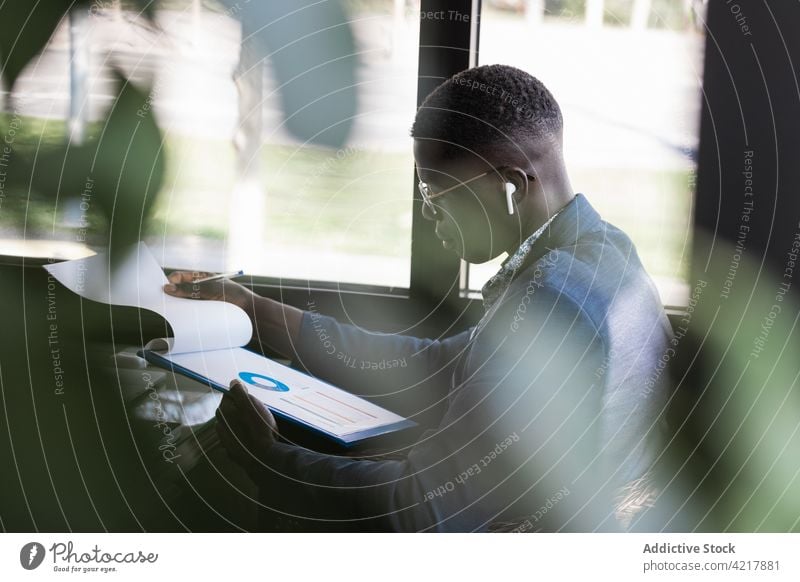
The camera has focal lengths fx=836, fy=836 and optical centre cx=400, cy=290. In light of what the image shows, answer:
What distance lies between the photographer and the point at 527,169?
33.8 inches

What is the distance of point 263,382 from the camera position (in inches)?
35.0

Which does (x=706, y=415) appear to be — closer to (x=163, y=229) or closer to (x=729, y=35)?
(x=729, y=35)

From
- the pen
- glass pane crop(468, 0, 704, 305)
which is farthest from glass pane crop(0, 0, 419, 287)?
glass pane crop(468, 0, 704, 305)

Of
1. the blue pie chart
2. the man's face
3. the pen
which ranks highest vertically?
the man's face

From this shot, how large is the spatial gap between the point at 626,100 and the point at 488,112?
0.19 m

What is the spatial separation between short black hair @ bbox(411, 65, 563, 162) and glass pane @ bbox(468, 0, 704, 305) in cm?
2

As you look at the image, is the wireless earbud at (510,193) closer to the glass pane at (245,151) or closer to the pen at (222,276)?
the glass pane at (245,151)

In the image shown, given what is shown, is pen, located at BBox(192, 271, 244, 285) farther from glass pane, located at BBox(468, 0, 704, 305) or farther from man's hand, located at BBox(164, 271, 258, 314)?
glass pane, located at BBox(468, 0, 704, 305)

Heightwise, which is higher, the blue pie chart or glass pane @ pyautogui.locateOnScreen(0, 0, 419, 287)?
glass pane @ pyautogui.locateOnScreen(0, 0, 419, 287)

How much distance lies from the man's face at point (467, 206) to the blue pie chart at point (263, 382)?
235mm

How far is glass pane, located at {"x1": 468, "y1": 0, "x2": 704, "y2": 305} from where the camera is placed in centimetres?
91

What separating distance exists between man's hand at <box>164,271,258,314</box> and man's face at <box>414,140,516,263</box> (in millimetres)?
218

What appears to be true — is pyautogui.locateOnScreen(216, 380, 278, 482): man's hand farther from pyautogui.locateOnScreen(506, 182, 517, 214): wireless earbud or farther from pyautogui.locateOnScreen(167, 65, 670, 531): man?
pyautogui.locateOnScreen(506, 182, 517, 214): wireless earbud
